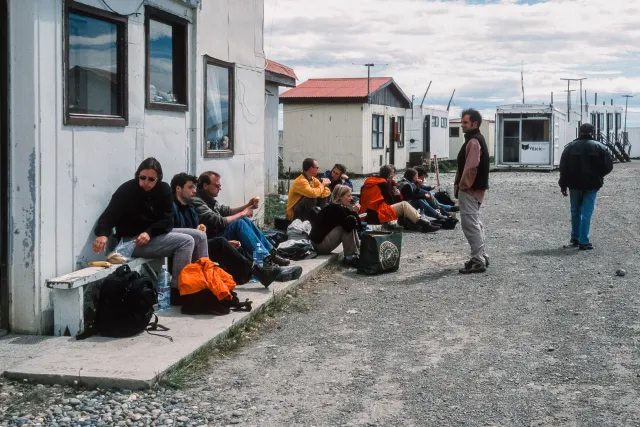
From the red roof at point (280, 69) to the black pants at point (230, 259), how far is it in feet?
38.3

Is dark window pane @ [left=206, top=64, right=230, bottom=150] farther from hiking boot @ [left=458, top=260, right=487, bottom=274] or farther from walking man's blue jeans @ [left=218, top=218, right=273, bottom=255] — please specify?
hiking boot @ [left=458, top=260, right=487, bottom=274]

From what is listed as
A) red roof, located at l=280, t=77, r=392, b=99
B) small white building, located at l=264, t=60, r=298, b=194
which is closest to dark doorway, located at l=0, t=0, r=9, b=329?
small white building, located at l=264, t=60, r=298, b=194

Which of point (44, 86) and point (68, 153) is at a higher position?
point (44, 86)

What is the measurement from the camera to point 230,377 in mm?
5605

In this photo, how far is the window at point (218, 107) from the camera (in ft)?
32.8

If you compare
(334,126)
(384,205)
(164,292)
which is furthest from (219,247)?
(334,126)

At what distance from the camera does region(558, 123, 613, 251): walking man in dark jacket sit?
11.5 metres

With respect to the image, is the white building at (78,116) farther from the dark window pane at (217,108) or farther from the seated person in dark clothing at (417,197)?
the seated person in dark clothing at (417,197)

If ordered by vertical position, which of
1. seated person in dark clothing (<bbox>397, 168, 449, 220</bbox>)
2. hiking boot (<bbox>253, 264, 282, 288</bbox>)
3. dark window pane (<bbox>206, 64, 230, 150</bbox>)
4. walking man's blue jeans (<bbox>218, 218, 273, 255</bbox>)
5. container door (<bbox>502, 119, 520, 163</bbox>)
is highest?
container door (<bbox>502, 119, 520, 163</bbox>)

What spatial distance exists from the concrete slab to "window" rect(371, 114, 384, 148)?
26028mm

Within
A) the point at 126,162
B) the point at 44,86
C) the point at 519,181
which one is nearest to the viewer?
the point at 44,86

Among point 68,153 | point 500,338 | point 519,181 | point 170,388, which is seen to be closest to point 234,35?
point 68,153

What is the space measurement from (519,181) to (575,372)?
72.7 ft

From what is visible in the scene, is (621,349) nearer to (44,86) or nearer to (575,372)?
(575,372)
